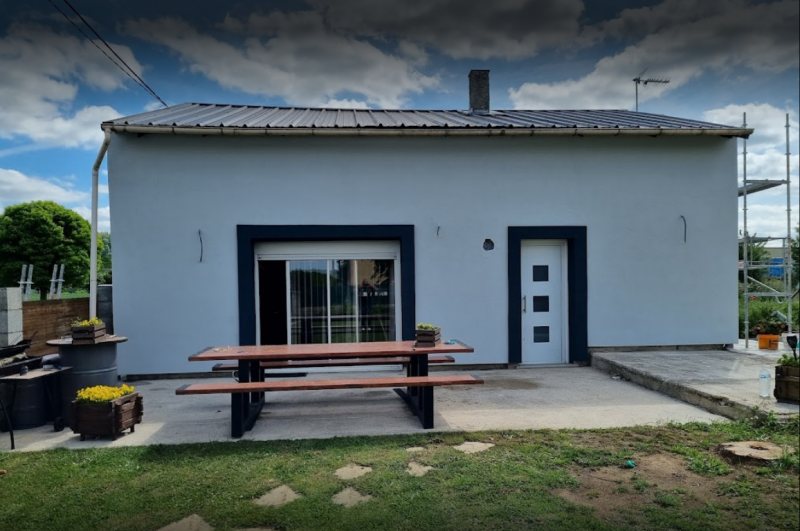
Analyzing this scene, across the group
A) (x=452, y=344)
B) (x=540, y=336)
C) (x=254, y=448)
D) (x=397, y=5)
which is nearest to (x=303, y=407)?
(x=254, y=448)

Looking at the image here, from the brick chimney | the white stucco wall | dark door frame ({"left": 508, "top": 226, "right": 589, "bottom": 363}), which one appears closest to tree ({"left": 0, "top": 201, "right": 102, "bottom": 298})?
the white stucco wall

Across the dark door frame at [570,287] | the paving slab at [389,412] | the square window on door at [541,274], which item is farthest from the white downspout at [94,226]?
the square window on door at [541,274]

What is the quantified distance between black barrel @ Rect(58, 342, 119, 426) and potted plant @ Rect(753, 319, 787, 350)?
975 cm

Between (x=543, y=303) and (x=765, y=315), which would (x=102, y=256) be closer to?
(x=543, y=303)

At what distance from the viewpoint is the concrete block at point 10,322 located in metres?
5.37

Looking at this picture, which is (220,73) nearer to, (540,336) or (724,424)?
(724,424)

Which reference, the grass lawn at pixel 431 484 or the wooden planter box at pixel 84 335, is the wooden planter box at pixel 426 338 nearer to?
the grass lawn at pixel 431 484

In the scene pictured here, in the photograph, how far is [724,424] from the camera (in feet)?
15.9

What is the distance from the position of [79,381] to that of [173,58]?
4.53 meters

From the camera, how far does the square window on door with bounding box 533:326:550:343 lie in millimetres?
8359

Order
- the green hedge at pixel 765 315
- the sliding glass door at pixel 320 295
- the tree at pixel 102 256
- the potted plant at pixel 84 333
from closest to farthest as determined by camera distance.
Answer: the potted plant at pixel 84 333
the sliding glass door at pixel 320 295
the green hedge at pixel 765 315
the tree at pixel 102 256

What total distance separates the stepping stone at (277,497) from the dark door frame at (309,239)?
444 centimetres

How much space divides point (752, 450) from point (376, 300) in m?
5.37

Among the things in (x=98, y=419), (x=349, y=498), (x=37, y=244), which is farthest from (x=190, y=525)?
(x=37, y=244)
